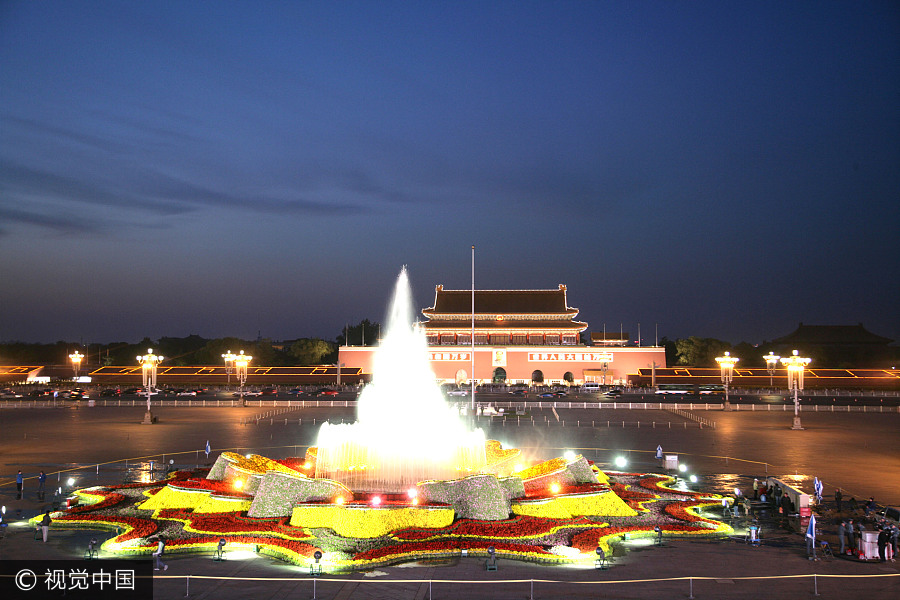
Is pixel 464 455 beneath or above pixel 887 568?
above

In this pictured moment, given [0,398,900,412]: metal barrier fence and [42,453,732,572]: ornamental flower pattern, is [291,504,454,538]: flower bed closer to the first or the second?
[42,453,732,572]: ornamental flower pattern

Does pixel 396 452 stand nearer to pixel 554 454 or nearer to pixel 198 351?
pixel 554 454

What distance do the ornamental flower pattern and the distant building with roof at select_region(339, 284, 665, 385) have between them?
52.6 metres

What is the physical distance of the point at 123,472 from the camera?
2148cm

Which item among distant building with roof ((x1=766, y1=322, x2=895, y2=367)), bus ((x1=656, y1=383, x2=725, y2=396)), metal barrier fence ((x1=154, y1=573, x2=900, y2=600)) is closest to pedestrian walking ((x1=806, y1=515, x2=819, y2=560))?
metal barrier fence ((x1=154, y1=573, x2=900, y2=600))

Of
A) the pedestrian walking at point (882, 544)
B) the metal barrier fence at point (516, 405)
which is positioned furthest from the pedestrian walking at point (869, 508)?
the metal barrier fence at point (516, 405)

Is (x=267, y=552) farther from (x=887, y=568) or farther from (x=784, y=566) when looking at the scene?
(x=887, y=568)

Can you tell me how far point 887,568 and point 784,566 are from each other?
1737 mm

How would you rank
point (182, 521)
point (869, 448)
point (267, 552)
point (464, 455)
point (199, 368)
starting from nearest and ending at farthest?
point (267, 552) → point (182, 521) → point (464, 455) → point (869, 448) → point (199, 368)

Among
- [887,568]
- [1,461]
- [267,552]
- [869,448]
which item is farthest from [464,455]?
[869,448]

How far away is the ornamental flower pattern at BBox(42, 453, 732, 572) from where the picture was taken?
12812mm

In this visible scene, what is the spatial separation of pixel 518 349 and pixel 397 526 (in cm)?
5693

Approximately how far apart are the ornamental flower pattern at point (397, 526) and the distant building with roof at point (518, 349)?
52.6 metres

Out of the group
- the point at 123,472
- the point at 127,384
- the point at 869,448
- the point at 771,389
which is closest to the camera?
the point at 123,472
